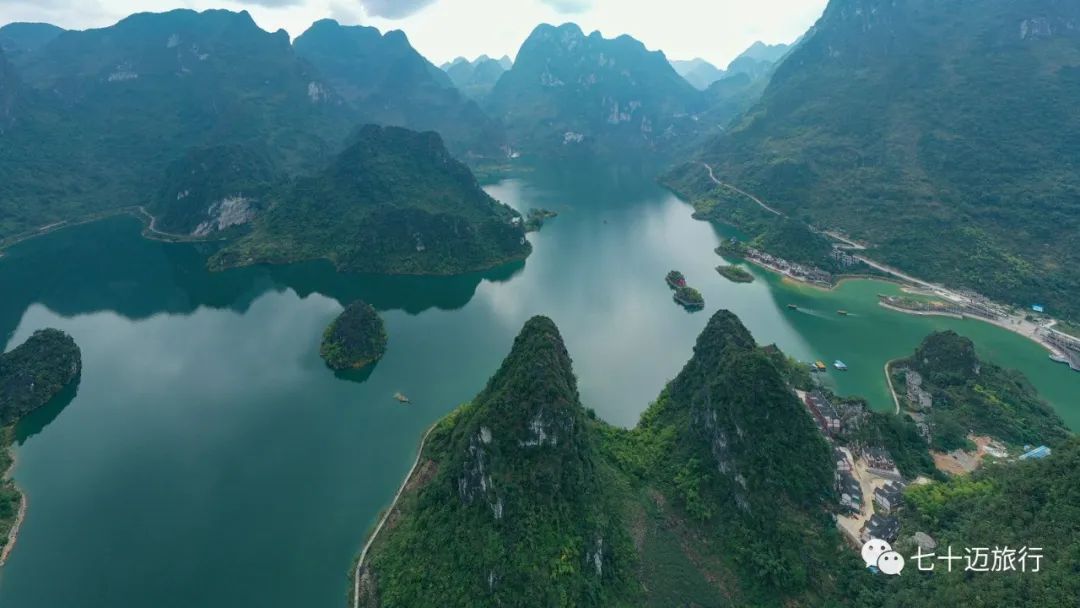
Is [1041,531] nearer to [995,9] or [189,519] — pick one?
[189,519]

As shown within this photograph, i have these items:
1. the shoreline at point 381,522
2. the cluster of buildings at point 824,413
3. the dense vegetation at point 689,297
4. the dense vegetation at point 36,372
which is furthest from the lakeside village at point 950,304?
the dense vegetation at point 36,372

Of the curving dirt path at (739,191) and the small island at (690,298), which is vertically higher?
the curving dirt path at (739,191)

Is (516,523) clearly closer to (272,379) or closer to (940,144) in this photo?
(272,379)

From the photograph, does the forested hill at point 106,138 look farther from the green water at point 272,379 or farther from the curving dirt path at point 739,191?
the curving dirt path at point 739,191

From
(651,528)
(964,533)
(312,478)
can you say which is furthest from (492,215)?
(964,533)

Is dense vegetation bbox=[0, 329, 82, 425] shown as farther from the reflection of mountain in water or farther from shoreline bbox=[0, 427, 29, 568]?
the reflection of mountain in water

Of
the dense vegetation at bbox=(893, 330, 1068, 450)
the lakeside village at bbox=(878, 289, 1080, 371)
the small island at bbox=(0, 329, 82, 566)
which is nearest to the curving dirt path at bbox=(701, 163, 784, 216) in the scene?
the lakeside village at bbox=(878, 289, 1080, 371)
